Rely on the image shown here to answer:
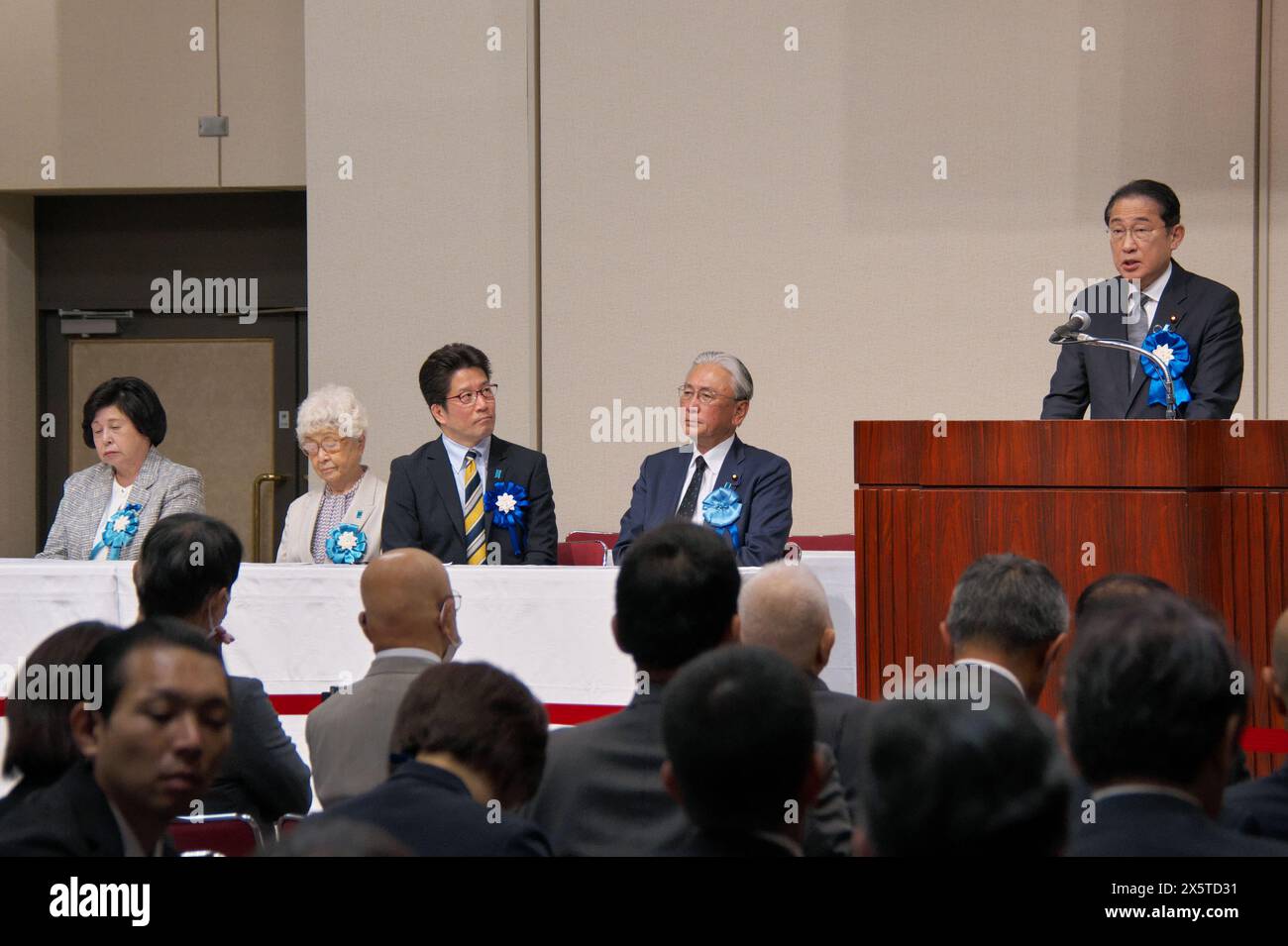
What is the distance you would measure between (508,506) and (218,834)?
2.22 m

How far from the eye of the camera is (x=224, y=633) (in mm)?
2746

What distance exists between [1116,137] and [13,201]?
17.1ft

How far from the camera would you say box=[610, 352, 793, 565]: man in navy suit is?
4.15 m

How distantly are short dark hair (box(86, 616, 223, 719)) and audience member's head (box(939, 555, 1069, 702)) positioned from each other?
1.19m

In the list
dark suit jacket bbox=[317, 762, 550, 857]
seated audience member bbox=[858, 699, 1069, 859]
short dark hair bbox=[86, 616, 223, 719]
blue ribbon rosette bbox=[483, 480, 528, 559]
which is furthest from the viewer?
blue ribbon rosette bbox=[483, 480, 528, 559]

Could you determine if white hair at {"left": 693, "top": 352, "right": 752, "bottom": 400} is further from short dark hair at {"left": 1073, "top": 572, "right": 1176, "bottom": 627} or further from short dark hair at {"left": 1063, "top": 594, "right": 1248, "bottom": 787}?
short dark hair at {"left": 1063, "top": 594, "right": 1248, "bottom": 787}

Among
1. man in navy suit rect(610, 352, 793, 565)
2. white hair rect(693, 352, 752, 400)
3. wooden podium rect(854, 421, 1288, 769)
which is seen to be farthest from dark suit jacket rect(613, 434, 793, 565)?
wooden podium rect(854, 421, 1288, 769)

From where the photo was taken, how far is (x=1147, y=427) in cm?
309

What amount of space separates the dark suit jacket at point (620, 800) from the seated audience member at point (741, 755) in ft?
1.26

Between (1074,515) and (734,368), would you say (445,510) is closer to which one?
(734,368)

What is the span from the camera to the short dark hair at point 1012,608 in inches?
90.5

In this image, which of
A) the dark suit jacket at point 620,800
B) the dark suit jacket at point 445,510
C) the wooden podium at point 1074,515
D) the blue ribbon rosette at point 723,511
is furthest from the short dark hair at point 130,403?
the dark suit jacket at point 620,800

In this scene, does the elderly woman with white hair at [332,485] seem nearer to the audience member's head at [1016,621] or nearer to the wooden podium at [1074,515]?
the wooden podium at [1074,515]

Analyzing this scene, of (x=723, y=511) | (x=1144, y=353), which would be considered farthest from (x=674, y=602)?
(x=723, y=511)
